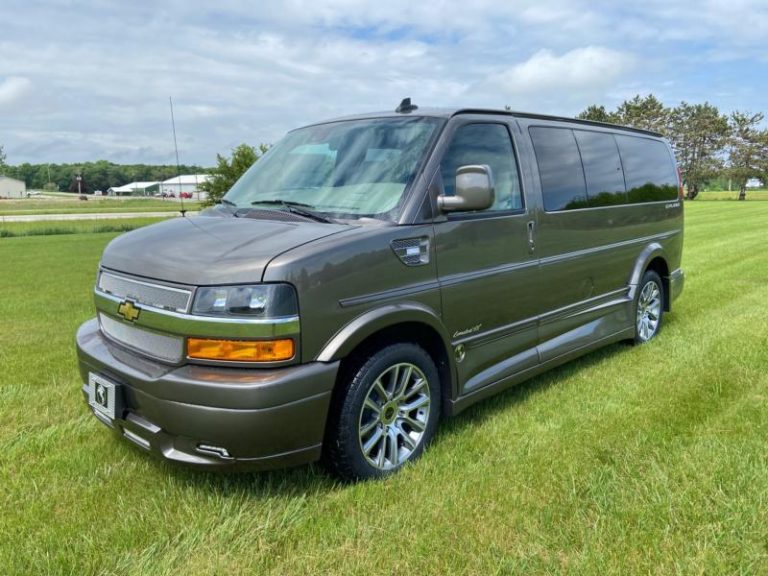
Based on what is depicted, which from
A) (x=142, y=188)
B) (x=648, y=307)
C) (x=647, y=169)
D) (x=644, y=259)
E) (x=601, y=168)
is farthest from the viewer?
(x=142, y=188)

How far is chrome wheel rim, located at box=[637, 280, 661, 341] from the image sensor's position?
5.94 metres

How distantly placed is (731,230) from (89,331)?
20642 millimetres

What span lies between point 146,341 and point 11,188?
131m

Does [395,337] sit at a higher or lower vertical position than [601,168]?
lower

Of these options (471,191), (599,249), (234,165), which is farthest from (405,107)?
(234,165)

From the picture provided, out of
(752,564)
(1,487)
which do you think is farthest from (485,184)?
(1,487)

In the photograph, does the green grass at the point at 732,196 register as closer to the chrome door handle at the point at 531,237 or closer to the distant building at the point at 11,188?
the chrome door handle at the point at 531,237

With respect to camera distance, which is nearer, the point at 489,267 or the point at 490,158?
the point at 489,267

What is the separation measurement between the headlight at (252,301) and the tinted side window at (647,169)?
3.94 meters

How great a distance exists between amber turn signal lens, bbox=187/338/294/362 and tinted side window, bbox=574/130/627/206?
3118 mm

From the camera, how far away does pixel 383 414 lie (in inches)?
131

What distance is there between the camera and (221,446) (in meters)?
2.82

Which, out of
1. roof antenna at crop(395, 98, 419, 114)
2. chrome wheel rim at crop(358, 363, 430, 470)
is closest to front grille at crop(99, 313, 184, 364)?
chrome wheel rim at crop(358, 363, 430, 470)

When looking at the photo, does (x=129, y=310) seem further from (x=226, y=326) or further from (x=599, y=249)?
(x=599, y=249)
